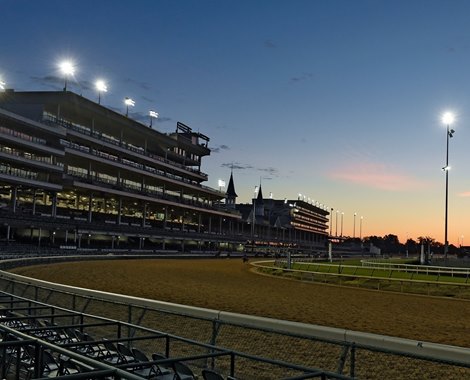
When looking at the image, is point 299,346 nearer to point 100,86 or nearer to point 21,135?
point 21,135

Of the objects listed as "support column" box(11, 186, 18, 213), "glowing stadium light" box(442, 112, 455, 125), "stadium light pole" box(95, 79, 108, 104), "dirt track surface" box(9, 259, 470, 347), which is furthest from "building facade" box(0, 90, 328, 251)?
"glowing stadium light" box(442, 112, 455, 125)

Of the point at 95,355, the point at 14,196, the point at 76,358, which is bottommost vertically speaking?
the point at 95,355

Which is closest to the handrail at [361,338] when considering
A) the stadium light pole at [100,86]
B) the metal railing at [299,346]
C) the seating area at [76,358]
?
the metal railing at [299,346]

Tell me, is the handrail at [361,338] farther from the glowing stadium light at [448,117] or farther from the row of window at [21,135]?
the row of window at [21,135]

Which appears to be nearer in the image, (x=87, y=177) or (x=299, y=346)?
(x=299, y=346)

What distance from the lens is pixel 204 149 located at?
124 meters

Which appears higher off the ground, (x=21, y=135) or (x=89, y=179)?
(x=21, y=135)

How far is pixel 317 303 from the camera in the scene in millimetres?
22219

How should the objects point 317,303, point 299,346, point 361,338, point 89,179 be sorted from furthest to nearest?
1. point 89,179
2. point 317,303
3. point 299,346
4. point 361,338

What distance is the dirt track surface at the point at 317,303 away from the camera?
16531 mm

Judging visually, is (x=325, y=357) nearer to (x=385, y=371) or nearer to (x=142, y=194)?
(x=385, y=371)

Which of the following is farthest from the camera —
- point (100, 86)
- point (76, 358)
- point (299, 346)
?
point (100, 86)

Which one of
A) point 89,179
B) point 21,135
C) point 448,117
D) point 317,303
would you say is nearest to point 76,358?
point 317,303

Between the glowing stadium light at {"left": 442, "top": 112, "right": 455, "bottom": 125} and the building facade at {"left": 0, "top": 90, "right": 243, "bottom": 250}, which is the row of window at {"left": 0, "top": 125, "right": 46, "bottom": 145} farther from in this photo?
the glowing stadium light at {"left": 442, "top": 112, "right": 455, "bottom": 125}
